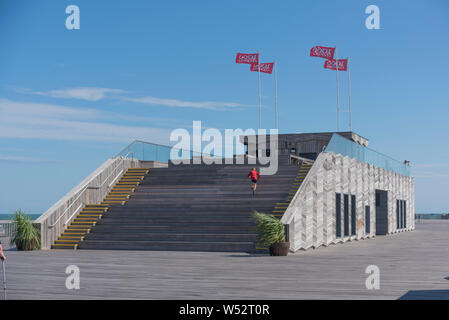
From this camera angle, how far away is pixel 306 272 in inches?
589

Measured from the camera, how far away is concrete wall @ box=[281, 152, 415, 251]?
22750 millimetres

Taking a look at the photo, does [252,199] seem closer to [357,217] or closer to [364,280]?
[357,217]

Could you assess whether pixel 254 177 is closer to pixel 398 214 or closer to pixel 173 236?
pixel 173 236

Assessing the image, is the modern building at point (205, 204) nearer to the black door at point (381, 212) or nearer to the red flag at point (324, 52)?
the black door at point (381, 212)

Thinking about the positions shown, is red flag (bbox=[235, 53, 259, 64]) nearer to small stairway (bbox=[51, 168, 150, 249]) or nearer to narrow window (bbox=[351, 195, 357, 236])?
small stairway (bbox=[51, 168, 150, 249])

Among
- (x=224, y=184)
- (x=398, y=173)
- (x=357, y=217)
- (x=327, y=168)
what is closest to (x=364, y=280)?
(x=327, y=168)

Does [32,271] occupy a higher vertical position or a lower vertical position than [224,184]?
lower

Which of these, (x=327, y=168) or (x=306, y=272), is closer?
(x=306, y=272)

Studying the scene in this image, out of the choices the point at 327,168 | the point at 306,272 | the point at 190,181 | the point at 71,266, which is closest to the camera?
the point at 306,272

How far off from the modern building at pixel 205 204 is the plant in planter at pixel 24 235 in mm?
369

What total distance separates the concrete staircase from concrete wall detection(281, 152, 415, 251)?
4.21 ft
